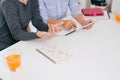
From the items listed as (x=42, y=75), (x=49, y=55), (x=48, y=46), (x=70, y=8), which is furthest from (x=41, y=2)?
(x=42, y=75)

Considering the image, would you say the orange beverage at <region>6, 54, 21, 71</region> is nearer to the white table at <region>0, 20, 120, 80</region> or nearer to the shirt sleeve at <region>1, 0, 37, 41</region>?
the white table at <region>0, 20, 120, 80</region>

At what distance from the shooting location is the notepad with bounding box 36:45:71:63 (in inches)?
50.0

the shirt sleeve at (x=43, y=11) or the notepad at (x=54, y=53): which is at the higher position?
the shirt sleeve at (x=43, y=11)

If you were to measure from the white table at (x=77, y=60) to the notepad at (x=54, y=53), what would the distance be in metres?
0.02

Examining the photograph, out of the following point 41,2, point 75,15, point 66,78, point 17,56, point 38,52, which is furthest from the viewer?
point 75,15

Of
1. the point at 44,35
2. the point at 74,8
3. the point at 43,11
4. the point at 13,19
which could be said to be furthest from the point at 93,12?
the point at 13,19

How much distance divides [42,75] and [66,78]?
0.14m

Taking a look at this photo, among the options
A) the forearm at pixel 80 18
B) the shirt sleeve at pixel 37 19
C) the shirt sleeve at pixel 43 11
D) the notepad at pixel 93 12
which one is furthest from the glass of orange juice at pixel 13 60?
the notepad at pixel 93 12

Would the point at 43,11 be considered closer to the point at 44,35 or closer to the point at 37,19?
the point at 37,19

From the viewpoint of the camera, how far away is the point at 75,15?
1.93 metres

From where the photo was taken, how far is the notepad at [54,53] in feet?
4.16

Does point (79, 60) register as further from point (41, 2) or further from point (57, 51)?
point (41, 2)

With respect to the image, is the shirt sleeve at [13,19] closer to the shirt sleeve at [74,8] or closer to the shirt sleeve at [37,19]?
the shirt sleeve at [37,19]

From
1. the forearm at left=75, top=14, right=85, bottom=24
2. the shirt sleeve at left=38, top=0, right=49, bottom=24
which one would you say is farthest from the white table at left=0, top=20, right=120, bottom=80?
the shirt sleeve at left=38, top=0, right=49, bottom=24
